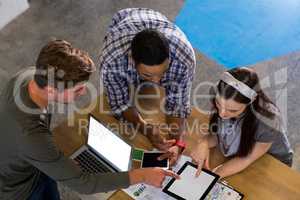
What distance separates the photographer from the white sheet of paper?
212cm

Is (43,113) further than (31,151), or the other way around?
(43,113)

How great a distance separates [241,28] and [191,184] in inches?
79.3

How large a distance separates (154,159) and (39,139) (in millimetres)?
706

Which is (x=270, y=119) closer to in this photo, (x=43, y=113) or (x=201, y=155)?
(x=201, y=155)

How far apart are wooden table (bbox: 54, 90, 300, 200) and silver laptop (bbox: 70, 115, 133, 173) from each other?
0.25 feet

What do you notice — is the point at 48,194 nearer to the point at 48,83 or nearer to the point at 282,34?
the point at 48,83

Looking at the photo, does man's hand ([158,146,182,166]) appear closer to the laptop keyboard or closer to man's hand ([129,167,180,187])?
man's hand ([129,167,180,187])

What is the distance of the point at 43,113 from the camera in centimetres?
182

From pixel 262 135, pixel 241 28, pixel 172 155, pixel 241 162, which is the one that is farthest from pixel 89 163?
pixel 241 28

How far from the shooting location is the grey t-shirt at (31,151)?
5.61ft

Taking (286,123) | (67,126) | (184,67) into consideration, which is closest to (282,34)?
(286,123)

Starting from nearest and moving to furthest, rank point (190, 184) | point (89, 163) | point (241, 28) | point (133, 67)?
point (190, 184) → point (89, 163) → point (133, 67) → point (241, 28)

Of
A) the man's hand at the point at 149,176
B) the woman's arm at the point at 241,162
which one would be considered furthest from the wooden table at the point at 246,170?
the man's hand at the point at 149,176

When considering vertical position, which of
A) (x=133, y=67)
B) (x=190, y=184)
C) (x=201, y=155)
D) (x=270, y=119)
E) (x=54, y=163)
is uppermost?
(x=133, y=67)
